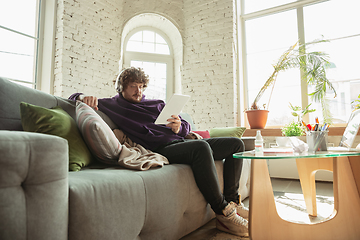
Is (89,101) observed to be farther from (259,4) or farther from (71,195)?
(259,4)

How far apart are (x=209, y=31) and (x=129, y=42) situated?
143cm

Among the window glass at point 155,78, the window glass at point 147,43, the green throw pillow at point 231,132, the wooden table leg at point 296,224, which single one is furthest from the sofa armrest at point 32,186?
the window glass at point 147,43

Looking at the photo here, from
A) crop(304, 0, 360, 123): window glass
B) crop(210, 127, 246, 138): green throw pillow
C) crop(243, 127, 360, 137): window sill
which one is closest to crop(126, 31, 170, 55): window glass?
crop(243, 127, 360, 137): window sill

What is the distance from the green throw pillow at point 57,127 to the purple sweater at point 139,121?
42 cm

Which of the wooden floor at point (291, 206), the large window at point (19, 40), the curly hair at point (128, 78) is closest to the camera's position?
the wooden floor at point (291, 206)

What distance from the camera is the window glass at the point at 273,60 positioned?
3855mm

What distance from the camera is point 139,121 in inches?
67.5

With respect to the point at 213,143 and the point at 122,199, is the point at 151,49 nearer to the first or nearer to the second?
the point at 213,143

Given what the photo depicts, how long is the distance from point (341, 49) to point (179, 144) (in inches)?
130

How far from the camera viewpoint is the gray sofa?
24.0 inches

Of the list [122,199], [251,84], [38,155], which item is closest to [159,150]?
[122,199]

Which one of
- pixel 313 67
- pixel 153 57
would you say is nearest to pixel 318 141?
pixel 313 67

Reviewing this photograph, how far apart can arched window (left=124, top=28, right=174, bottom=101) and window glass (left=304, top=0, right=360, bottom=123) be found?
2.47m

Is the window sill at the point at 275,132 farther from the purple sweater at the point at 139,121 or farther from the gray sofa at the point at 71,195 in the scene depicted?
the gray sofa at the point at 71,195
